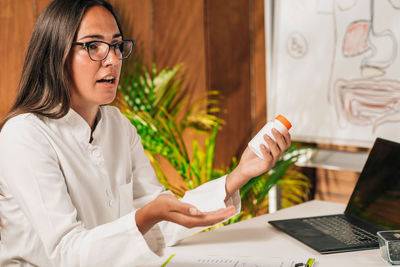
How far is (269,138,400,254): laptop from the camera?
1525 millimetres

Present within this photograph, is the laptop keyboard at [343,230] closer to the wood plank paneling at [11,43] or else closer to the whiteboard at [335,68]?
the whiteboard at [335,68]

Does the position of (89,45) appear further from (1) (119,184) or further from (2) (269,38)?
(2) (269,38)

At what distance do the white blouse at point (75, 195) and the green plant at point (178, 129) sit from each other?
816 mm

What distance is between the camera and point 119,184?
1.65 m

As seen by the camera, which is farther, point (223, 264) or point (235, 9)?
point (235, 9)

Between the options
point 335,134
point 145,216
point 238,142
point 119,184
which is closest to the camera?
point 145,216

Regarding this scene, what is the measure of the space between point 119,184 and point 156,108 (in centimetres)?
120

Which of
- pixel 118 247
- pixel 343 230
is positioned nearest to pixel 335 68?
pixel 343 230

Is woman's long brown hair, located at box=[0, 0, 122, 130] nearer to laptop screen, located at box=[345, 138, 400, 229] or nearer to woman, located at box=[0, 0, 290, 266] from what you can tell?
woman, located at box=[0, 0, 290, 266]

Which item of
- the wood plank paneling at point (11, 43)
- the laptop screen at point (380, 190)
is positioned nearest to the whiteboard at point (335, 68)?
the laptop screen at point (380, 190)

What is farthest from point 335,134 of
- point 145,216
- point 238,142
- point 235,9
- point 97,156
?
point 145,216

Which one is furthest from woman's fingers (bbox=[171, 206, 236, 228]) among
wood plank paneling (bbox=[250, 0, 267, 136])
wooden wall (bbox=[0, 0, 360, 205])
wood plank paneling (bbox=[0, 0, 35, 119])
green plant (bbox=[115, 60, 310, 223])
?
wood plank paneling (bbox=[250, 0, 267, 136])

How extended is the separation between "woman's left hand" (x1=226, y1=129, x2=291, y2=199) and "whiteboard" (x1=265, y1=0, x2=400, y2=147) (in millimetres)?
1047

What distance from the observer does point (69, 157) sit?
1474 mm
